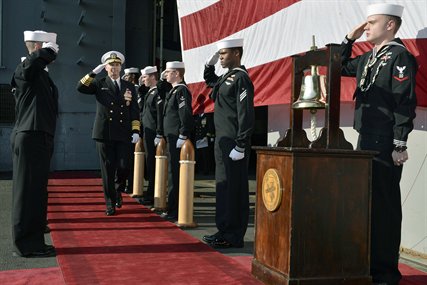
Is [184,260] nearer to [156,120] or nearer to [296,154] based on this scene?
[296,154]

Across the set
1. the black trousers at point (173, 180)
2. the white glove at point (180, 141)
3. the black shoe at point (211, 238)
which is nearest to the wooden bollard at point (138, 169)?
the black trousers at point (173, 180)

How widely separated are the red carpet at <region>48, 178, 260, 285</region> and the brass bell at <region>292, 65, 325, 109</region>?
1.06 m

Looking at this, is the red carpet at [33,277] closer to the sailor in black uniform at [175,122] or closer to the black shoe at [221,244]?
the black shoe at [221,244]

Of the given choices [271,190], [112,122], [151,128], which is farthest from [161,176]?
[271,190]

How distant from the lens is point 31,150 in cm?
372

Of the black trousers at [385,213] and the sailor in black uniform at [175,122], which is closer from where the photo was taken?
the black trousers at [385,213]

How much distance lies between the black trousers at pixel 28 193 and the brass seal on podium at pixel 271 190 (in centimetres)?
160

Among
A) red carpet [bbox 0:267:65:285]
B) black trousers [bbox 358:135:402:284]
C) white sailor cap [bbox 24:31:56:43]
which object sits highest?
white sailor cap [bbox 24:31:56:43]

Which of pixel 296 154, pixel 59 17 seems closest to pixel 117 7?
pixel 59 17

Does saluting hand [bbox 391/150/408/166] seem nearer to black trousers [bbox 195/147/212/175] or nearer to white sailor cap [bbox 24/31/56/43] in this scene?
white sailor cap [bbox 24/31/56/43]

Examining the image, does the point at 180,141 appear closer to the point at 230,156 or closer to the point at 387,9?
the point at 230,156

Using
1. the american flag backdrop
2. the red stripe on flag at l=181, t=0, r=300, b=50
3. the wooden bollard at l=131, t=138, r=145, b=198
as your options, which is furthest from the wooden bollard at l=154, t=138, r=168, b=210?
the red stripe on flag at l=181, t=0, r=300, b=50

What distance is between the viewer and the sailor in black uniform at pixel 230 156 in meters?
4.12

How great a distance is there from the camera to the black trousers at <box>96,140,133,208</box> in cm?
560
